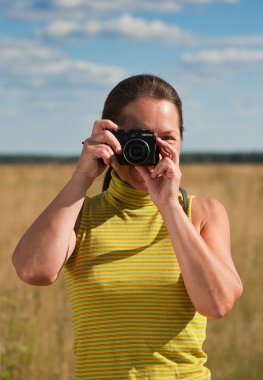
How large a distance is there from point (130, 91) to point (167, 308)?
0.56 m

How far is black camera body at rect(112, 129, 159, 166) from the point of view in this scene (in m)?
2.06

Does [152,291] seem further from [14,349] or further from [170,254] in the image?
[14,349]

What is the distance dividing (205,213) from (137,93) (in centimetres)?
35

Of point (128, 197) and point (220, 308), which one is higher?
point (128, 197)

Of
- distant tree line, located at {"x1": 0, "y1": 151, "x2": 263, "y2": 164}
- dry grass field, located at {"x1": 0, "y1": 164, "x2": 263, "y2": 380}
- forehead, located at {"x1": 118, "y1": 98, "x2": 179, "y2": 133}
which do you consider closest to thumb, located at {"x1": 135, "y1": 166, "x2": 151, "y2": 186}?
forehead, located at {"x1": 118, "y1": 98, "x2": 179, "y2": 133}

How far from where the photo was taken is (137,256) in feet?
6.69

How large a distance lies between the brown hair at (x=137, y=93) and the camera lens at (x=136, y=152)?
122 mm

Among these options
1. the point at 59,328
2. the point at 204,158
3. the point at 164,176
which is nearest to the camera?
the point at 164,176

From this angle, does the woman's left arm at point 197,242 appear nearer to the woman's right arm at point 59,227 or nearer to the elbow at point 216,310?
the elbow at point 216,310

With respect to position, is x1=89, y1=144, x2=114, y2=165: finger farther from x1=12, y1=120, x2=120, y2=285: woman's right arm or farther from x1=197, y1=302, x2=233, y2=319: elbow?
x1=197, y1=302, x2=233, y2=319: elbow

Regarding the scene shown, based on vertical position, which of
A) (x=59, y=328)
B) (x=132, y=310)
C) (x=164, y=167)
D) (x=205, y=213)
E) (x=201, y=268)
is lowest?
(x=59, y=328)

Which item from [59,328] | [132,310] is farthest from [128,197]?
[59,328]

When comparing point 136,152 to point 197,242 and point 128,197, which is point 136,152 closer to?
point 128,197

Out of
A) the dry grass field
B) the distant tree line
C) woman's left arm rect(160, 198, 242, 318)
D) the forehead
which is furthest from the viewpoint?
the distant tree line
